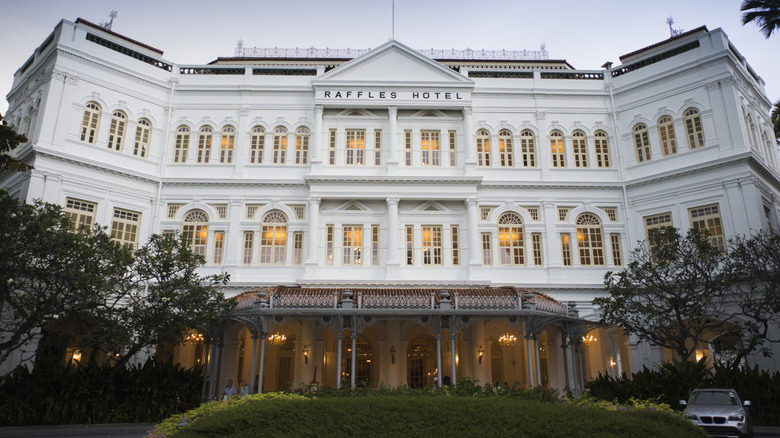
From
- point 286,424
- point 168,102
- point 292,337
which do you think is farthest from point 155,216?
point 286,424

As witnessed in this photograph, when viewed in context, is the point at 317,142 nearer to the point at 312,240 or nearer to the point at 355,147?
the point at 355,147

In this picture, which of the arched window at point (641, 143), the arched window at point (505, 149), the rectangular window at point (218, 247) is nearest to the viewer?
the rectangular window at point (218, 247)

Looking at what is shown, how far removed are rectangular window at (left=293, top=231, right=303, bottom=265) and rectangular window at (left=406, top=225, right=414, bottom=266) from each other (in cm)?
520

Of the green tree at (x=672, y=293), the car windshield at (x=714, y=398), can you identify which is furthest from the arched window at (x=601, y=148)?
the car windshield at (x=714, y=398)

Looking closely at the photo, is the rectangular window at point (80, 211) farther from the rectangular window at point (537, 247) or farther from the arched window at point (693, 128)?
the arched window at point (693, 128)

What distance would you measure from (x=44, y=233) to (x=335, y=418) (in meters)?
13.1

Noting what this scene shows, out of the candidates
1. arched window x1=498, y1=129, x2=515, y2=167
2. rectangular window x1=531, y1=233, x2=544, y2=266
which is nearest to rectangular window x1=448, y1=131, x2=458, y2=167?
arched window x1=498, y1=129, x2=515, y2=167

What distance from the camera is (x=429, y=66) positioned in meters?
29.4

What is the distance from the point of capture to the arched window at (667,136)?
27.8 m

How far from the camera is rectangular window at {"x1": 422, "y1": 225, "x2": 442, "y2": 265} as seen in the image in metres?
27.3

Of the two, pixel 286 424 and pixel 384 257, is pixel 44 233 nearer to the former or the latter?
pixel 286 424

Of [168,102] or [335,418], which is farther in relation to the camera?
[168,102]

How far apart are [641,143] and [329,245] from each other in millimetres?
16768

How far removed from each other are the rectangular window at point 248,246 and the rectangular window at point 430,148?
30.8ft
